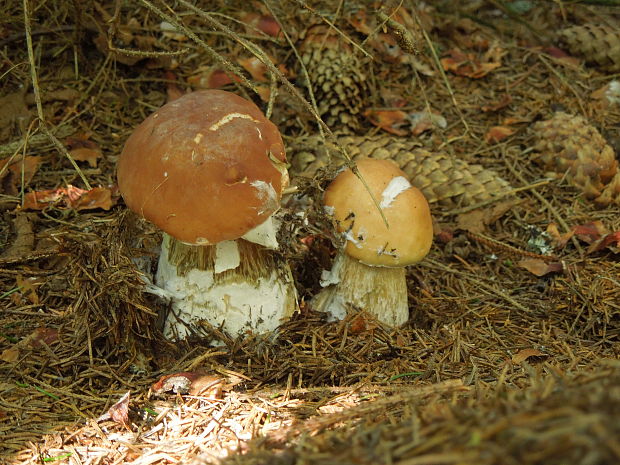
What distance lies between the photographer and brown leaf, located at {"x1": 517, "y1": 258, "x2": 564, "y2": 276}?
3.26 meters

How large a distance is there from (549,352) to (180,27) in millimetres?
2323

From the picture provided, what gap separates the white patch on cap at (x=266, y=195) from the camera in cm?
226

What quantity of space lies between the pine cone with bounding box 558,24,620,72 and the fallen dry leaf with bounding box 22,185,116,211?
14.6 ft

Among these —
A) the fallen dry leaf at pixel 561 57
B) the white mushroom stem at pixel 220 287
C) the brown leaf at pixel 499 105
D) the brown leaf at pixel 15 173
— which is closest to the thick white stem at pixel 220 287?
the white mushroom stem at pixel 220 287

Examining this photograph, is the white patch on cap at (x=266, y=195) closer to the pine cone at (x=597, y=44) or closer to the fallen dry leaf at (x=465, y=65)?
the fallen dry leaf at (x=465, y=65)

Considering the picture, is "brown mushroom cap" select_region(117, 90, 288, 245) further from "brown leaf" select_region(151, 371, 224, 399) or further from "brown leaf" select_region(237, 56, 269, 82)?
"brown leaf" select_region(237, 56, 269, 82)

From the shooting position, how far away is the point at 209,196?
2.17 meters

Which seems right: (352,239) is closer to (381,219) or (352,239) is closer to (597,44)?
(381,219)

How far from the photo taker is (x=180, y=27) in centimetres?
227

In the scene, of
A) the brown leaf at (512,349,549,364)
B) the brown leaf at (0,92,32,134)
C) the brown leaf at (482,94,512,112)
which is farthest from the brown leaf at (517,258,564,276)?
the brown leaf at (0,92,32,134)

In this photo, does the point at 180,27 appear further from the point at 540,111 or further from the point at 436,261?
the point at 540,111

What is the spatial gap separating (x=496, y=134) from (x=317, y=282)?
2.20m

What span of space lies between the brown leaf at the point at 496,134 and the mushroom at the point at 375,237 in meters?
1.82

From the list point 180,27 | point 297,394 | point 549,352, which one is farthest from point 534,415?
point 180,27
